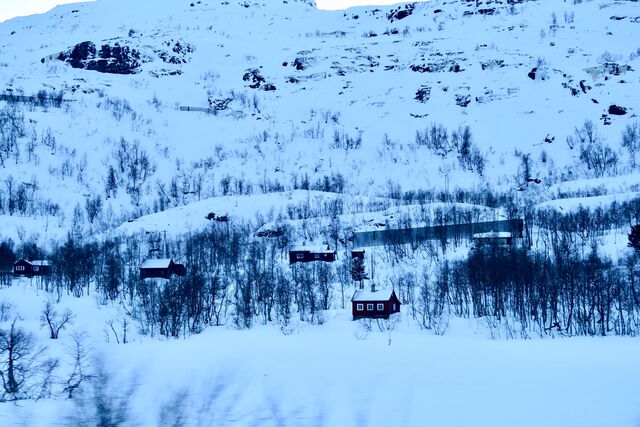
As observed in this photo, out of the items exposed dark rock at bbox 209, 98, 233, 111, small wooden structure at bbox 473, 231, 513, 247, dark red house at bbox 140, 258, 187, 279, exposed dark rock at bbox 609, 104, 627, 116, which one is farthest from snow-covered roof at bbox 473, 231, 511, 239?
exposed dark rock at bbox 209, 98, 233, 111

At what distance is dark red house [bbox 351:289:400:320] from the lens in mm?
34281

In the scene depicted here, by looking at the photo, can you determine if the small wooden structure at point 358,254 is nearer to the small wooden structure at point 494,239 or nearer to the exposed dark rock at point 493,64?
the small wooden structure at point 494,239

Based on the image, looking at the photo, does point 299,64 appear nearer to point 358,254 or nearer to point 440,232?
point 440,232

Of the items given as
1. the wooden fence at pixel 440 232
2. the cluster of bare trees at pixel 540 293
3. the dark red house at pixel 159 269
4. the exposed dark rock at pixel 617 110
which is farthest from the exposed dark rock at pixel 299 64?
the cluster of bare trees at pixel 540 293

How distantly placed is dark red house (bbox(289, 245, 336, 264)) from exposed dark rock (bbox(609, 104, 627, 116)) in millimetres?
60455

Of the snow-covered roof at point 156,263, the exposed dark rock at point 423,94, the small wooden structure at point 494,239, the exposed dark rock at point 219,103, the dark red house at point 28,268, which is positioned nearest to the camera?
the small wooden structure at point 494,239

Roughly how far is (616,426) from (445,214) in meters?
54.5

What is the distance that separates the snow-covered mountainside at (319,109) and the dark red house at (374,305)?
44.3 meters

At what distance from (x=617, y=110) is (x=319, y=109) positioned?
48175 mm

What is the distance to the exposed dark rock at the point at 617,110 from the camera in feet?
301

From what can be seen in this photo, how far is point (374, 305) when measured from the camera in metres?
34.5

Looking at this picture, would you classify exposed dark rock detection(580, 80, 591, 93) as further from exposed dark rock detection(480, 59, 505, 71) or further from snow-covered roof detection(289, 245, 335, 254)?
snow-covered roof detection(289, 245, 335, 254)

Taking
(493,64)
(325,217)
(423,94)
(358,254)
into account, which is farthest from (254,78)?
(358,254)

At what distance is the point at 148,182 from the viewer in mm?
88062
